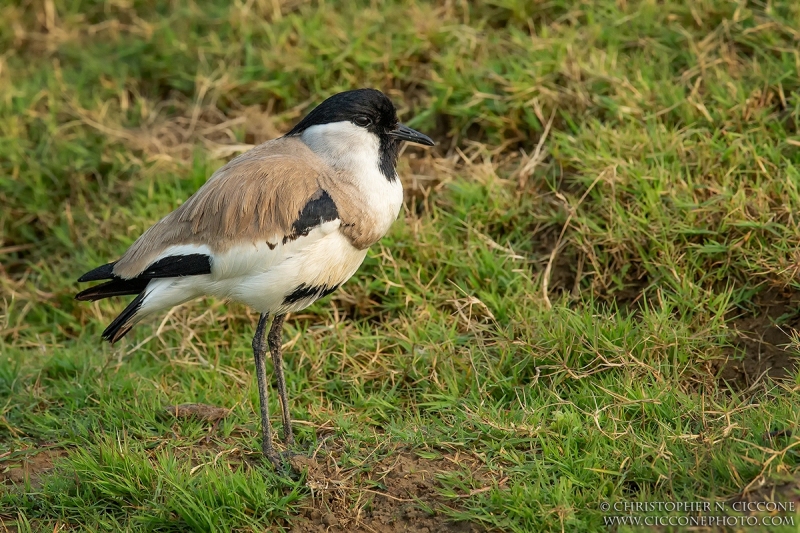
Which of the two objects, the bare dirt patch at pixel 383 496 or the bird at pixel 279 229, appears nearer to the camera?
the bare dirt patch at pixel 383 496

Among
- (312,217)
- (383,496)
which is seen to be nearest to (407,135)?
(312,217)

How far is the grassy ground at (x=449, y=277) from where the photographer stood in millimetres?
3859

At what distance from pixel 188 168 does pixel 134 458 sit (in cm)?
253

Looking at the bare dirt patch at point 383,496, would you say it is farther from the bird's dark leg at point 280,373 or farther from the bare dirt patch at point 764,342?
the bare dirt patch at point 764,342

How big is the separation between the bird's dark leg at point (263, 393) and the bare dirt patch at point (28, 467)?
1.03 m

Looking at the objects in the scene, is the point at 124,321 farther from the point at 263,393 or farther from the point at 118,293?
the point at 263,393

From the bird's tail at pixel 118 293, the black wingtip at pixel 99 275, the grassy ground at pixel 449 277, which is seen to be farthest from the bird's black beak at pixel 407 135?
the black wingtip at pixel 99 275

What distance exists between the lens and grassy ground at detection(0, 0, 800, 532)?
152 inches

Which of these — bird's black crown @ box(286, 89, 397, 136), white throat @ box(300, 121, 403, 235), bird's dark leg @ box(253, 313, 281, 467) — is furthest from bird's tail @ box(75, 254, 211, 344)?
bird's black crown @ box(286, 89, 397, 136)

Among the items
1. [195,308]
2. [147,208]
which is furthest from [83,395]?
[147,208]

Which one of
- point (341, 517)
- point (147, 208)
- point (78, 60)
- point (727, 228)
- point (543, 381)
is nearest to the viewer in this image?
point (341, 517)

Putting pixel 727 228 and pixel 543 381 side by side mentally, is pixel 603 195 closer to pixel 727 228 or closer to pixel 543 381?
pixel 727 228

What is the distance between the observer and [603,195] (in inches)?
203

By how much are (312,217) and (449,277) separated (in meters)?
1.33
